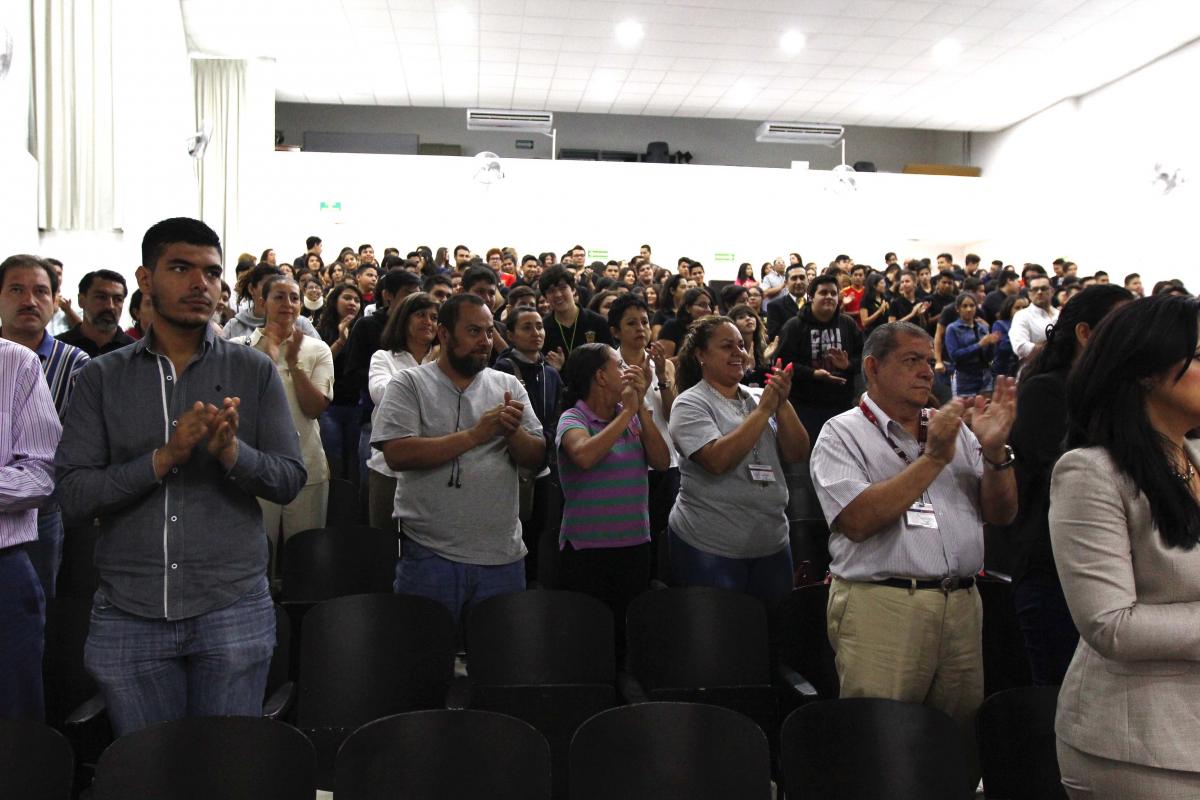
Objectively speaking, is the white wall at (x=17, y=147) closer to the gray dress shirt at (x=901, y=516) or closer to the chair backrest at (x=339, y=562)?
the chair backrest at (x=339, y=562)

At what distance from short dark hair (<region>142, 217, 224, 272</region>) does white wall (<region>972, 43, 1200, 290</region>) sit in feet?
39.7

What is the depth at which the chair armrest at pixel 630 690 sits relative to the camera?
2.57m

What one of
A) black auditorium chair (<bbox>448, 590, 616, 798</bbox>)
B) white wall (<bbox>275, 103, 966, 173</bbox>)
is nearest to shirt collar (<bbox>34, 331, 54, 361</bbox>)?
black auditorium chair (<bbox>448, 590, 616, 798</bbox>)

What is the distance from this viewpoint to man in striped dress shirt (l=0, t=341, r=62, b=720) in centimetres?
210

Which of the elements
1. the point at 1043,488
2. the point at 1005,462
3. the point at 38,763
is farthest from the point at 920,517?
the point at 38,763

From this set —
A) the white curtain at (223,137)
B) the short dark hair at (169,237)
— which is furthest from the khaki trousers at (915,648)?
the white curtain at (223,137)

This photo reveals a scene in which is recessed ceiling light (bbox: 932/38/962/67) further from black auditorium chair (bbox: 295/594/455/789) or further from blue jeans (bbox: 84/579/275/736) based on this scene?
blue jeans (bbox: 84/579/275/736)

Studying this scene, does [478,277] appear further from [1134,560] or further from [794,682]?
[1134,560]

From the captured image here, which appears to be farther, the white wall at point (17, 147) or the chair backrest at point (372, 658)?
the white wall at point (17, 147)

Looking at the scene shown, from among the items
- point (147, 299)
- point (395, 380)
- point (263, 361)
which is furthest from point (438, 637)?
point (147, 299)

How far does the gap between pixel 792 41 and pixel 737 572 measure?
9642 millimetres

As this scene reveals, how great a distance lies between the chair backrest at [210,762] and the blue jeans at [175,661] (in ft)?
0.27

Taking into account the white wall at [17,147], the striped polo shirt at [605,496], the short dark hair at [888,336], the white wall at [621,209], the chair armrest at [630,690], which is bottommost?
the chair armrest at [630,690]

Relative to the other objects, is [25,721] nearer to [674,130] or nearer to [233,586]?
[233,586]
